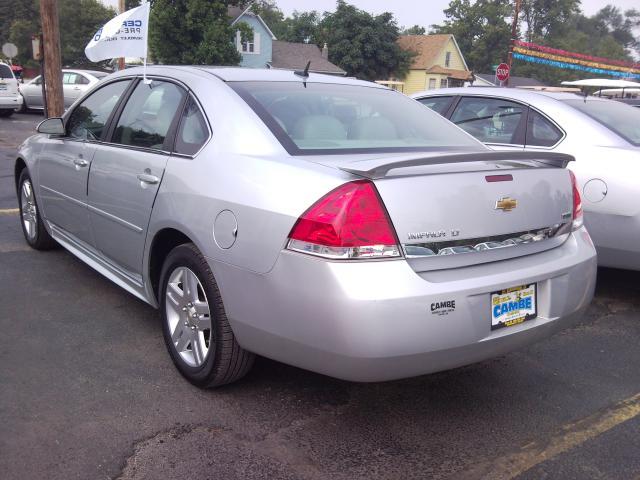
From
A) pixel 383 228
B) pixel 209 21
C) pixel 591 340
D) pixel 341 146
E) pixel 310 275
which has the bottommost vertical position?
pixel 591 340

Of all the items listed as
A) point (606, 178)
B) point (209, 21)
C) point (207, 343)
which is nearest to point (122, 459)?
point (207, 343)

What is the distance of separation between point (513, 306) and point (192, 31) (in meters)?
38.2

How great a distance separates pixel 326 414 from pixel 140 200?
1515 mm

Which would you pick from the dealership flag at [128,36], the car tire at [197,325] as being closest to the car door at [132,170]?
the car tire at [197,325]

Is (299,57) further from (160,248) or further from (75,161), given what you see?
(160,248)

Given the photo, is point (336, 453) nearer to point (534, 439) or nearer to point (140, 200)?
point (534, 439)

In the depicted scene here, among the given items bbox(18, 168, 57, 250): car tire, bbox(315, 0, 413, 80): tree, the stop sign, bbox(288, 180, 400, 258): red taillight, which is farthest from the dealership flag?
bbox(315, 0, 413, 80): tree

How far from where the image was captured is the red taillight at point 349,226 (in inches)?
95.0

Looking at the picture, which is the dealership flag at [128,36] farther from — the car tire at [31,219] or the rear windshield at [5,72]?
the rear windshield at [5,72]

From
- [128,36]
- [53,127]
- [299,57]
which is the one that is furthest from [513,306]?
[299,57]

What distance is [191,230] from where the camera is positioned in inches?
117

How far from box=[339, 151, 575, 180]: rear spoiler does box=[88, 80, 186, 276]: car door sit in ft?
4.09

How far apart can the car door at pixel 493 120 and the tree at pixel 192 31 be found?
3343 cm

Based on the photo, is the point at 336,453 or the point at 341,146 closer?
the point at 336,453
